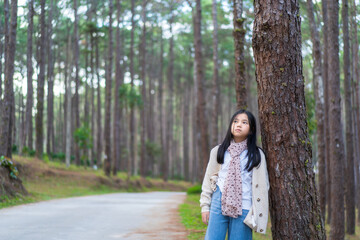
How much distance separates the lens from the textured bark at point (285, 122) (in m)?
4.14

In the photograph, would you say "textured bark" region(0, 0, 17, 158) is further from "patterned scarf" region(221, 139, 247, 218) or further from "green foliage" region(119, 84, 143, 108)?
"green foliage" region(119, 84, 143, 108)

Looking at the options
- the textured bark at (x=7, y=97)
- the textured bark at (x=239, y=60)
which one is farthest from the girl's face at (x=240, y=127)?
the textured bark at (x=7, y=97)

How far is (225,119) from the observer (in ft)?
182

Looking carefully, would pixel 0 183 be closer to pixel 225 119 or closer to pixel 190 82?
pixel 190 82

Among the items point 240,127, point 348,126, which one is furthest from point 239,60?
point 348,126

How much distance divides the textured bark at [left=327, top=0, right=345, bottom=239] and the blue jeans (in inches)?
331

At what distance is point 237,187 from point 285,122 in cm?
86

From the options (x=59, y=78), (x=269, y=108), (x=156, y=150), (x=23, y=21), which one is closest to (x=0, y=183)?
(x=269, y=108)

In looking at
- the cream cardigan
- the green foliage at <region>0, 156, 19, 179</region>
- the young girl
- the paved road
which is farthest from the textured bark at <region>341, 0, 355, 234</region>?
the cream cardigan

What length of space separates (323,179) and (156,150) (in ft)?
82.1

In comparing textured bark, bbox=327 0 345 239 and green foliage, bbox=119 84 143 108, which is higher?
green foliage, bbox=119 84 143 108

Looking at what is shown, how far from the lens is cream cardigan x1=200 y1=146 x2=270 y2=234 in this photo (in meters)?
3.75

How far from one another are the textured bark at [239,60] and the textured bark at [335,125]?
2.38 metres

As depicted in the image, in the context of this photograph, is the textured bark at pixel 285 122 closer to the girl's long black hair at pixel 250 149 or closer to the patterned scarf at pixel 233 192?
the girl's long black hair at pixel 250 149
